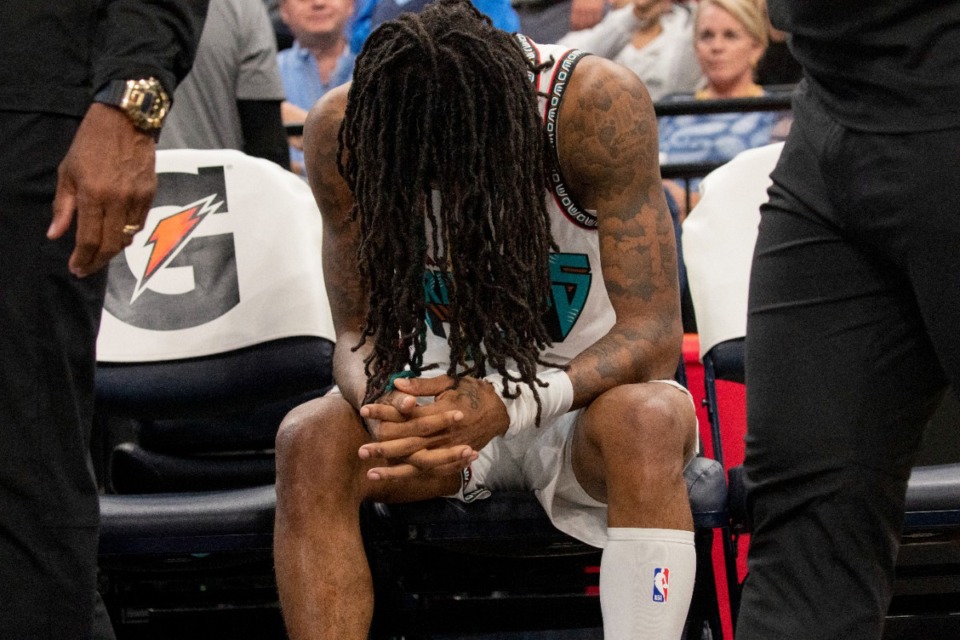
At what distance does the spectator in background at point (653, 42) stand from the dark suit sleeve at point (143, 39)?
339cm

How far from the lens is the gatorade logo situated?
309 cm

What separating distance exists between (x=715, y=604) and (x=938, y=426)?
109 centimetres

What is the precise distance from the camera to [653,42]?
5086 millimetres

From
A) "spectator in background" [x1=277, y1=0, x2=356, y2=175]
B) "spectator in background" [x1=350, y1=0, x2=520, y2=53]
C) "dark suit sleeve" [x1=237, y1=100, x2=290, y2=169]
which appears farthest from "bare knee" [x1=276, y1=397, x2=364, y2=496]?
"spectator in background" [x1=277, y1=0, x2=356, y2=175]

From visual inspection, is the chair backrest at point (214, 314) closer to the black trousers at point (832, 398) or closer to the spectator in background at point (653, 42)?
the black trousers at point (832, 398)

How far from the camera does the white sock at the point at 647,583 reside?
2242mm

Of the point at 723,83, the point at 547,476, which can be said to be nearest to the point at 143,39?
the point at 547,476

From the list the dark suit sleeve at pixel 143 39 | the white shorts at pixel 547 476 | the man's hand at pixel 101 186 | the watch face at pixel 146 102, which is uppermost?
the dark suit sleeve at pixel 143 39

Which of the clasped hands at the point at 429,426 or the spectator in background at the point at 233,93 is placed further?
the spectator in background at the point at 233,93

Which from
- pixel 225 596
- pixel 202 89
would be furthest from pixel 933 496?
pixel 202 89

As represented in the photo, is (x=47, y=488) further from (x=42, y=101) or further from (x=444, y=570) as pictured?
(x=444, y=570)

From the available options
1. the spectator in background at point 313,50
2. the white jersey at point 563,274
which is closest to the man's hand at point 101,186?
the white jersey at point 563,274

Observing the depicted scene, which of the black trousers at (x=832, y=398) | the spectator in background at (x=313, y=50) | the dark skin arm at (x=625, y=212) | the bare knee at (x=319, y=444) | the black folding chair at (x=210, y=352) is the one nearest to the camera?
the black trousers at (x=832, y=398)

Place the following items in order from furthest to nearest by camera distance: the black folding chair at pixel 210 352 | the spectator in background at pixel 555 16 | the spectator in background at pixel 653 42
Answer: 1. the spectator in background at pixel 555 16
2. the spectator in background at pixel 653 42
3. the black folding chair at pixel 210 352
